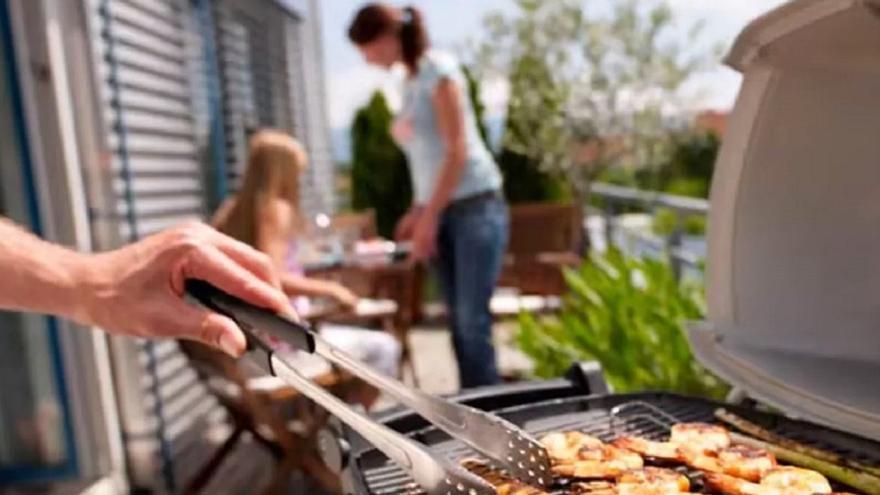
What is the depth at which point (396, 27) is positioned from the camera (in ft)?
10.8

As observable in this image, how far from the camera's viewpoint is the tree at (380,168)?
26.4ft

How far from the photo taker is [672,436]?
1.25 metres

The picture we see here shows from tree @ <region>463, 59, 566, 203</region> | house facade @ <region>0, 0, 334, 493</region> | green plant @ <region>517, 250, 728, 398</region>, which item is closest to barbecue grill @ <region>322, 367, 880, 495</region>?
green plant @ <region>517, 250, 728, 398</region>

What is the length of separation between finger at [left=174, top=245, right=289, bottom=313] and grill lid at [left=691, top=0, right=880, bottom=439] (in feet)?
2.15

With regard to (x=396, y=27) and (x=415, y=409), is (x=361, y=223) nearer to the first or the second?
(x=396, y=27)

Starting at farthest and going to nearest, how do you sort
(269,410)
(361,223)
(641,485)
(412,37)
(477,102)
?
(477,102)
(361,223)
(412,37)
(269,410)
(641,485)

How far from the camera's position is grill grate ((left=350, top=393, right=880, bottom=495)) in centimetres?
116

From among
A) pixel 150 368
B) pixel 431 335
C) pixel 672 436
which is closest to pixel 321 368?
pixel 150 368

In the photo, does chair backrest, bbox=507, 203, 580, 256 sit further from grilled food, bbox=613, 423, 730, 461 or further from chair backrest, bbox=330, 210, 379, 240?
grilled food, bbox=613, 423, 730, 461

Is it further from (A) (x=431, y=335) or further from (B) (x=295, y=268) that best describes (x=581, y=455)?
(A) (x=431, y=335)

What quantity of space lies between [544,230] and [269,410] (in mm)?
3222

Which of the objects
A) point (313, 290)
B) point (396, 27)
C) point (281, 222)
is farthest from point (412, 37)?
point (313, 290)

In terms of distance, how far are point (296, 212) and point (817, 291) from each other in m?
2.57

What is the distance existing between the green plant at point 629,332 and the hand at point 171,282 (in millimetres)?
1383
